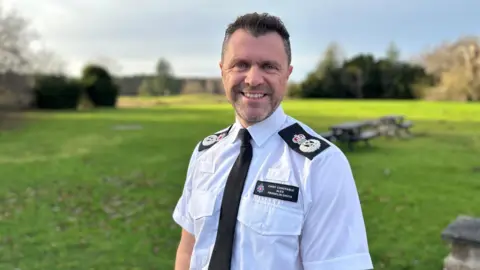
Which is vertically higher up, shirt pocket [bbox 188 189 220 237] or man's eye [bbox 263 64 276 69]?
man's eye [bbox 263 64 276 69]

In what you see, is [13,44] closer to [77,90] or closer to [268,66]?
[77,90]

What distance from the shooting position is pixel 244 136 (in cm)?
157

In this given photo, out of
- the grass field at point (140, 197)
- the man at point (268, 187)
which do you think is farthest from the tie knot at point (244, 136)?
the grass field at point (140, 197)

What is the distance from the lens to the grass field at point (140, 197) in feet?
16.4

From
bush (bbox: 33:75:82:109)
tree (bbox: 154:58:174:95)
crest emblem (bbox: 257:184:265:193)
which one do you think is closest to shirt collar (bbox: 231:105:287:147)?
crest emblem (bbox: 257:184:265:193)

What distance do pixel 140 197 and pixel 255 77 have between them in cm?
615

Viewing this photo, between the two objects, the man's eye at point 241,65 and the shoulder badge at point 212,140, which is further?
the shoulder badge at point 212,140

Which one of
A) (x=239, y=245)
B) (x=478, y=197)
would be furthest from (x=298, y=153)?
(x=478, y=197)

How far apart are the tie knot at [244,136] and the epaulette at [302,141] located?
10 centimetres

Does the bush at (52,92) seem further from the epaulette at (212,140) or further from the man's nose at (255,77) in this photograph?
the man's nose at (255,77)

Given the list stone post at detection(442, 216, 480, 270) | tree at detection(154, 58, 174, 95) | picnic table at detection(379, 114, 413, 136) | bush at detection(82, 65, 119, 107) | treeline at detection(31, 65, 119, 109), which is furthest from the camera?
Answer: tree at detection(154, 58, 174, 95)

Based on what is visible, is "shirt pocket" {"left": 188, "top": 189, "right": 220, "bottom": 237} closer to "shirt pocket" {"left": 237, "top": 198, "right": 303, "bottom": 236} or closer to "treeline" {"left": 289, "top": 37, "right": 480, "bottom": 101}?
"shirt pocket" {"left": 237, "top": 198, "right": 303, "bottom": 236}

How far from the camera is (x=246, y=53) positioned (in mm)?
1447

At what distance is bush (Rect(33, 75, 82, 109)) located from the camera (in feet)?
90.1
